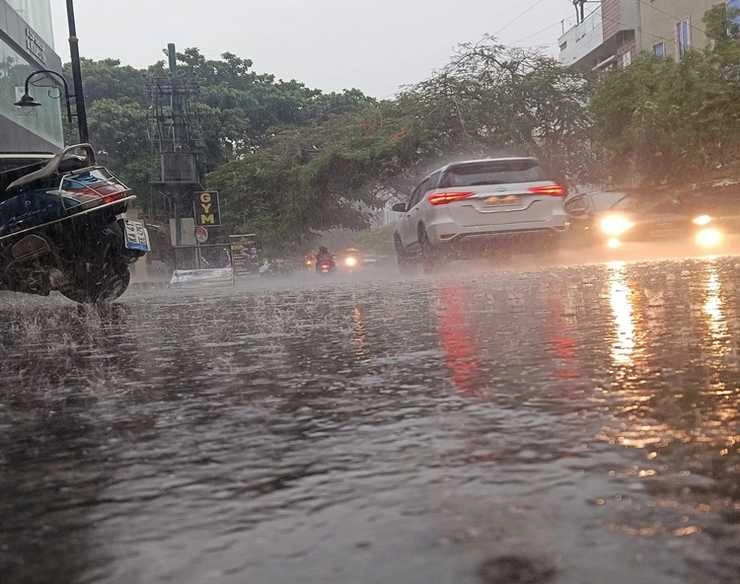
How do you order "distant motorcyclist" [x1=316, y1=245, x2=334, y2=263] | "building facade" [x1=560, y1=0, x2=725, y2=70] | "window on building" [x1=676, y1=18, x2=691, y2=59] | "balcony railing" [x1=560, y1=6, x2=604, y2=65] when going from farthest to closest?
"balcony railing" [x1=560, y1=6, x2=604, y2=65], "window on building" [x1=676, y1=18, x2=691, y2=59], "building facade" [x1=560, y1=0, x2=725, y2=70], "distant motorcyclist" [x1=316, y1=245, x2=334, y2=263]

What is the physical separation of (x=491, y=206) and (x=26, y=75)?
13770 millimetres

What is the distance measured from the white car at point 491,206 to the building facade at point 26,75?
9098mm

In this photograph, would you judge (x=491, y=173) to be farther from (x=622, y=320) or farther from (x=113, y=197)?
(x=622, y=320)

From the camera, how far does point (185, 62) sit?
2137 inches

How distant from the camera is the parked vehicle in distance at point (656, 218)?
48.9ft

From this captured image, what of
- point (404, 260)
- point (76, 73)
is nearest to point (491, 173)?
point (404, 260)

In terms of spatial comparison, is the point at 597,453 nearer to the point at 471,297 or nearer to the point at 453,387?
the point at 453,387

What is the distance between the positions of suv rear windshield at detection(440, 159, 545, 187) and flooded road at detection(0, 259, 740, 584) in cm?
800

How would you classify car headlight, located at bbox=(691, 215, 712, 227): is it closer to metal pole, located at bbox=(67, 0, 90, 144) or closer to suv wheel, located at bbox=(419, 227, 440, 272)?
suv wheel, located at bbox=(419, 227, 440, 272)

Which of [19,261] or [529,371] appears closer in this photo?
[529,371]

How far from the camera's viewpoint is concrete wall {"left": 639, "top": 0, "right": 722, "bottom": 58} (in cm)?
3306

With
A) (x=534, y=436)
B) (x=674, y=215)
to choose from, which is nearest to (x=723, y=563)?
(x=534, y=436)

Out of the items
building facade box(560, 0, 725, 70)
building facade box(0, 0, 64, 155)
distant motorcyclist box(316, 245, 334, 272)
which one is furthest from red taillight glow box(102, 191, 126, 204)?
building facade box(560, 0, 725, 70)

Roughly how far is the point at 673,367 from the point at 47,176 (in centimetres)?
691
